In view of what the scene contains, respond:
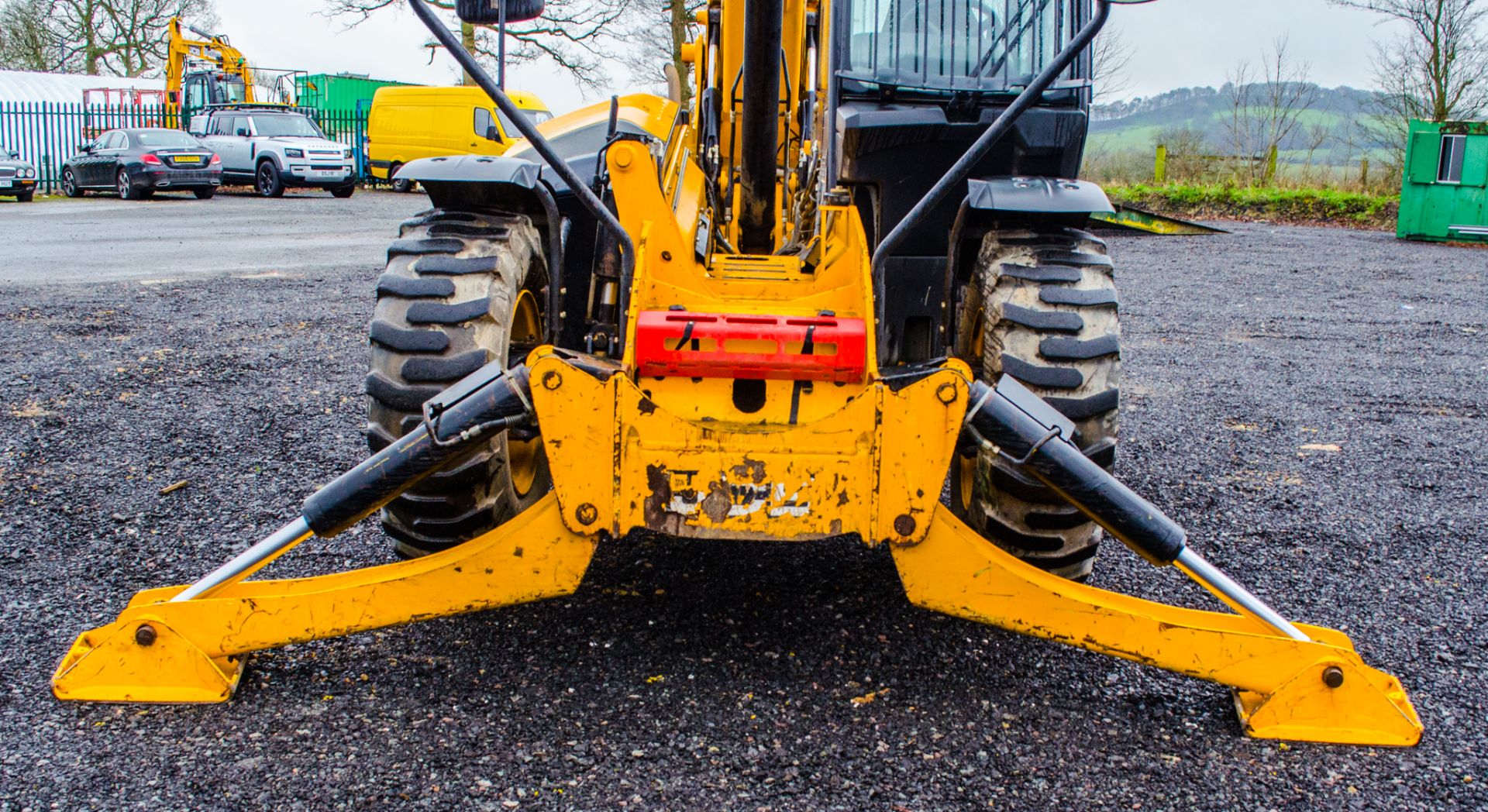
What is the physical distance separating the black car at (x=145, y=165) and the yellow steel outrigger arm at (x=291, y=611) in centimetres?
2353

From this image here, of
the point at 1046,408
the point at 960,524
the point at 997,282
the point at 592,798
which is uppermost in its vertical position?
the point at 997,282

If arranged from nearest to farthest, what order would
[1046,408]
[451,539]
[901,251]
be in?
[1046,408] → [451,539] → [901,251]

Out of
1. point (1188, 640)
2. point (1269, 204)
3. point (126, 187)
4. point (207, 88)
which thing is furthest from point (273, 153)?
point (1188, 640)

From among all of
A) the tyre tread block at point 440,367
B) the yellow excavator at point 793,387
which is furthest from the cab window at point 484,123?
the tyre tread block at point 440,367

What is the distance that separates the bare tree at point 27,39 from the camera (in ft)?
137

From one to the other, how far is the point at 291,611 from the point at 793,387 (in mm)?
1335

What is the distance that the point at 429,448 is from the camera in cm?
282

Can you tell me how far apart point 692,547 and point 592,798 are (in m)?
1.59

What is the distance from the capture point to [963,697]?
119 inches

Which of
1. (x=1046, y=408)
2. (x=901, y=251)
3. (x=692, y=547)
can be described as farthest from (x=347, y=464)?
(x=1046, y=408)

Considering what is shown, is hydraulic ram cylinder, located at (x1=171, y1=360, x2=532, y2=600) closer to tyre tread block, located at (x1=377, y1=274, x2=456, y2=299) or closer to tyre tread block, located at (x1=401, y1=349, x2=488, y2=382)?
tyre tread block, located at (x1=401, y1=349, x2=488, y2=382)

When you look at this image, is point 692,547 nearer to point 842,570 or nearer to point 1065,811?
point 842,570

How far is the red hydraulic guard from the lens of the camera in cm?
279

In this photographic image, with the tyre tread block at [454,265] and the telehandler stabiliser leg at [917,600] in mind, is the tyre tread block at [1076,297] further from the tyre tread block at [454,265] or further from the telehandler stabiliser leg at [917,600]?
the tyre tread block at [454,265]
